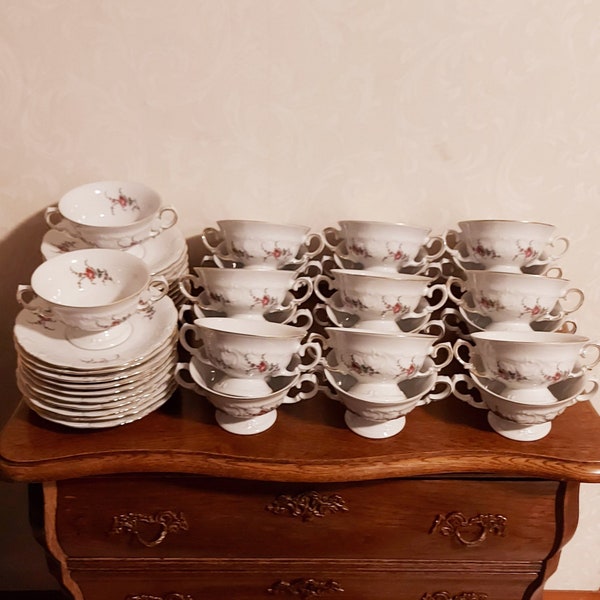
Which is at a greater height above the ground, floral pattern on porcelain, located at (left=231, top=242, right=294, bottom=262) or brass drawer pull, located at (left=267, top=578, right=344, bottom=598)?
floral pattern on porcelain, located at (left=231, top=242, right=294, bottom=262)

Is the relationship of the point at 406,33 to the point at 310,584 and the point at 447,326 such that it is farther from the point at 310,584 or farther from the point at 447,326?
the point at 310,584

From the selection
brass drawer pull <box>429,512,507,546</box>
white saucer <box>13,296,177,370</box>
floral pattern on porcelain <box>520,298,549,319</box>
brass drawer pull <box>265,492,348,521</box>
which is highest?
floral pattern on porcelain <box>520,298,549,319</box>

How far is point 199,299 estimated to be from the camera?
864mm

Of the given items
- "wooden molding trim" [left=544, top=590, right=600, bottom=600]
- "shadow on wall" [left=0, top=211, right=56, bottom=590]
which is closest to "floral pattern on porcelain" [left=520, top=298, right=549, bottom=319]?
"shadow on wall" [left=0, top=211, right=56, bottom=590]

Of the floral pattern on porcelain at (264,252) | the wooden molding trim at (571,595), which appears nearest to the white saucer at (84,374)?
the floral pattern on porcelain at (264,252)

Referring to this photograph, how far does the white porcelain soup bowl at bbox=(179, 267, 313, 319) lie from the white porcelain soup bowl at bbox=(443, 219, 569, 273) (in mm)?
293

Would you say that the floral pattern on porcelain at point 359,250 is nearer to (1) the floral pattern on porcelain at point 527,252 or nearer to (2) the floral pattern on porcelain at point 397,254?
(2) the floral pattern on porcelain at point 397,254

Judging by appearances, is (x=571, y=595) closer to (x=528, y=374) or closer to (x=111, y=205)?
(x=528, y=374)

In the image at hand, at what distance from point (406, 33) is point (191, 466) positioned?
27.2 inches

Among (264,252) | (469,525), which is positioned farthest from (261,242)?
(469,525)

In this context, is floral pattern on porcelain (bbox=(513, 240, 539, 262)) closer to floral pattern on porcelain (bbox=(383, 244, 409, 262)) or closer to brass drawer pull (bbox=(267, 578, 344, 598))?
floral pattern on porcelain (bbox=(383, 244, 409, 262))

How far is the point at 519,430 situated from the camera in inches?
30.1

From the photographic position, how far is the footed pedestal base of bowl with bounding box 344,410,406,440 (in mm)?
756

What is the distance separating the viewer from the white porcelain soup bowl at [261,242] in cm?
88
